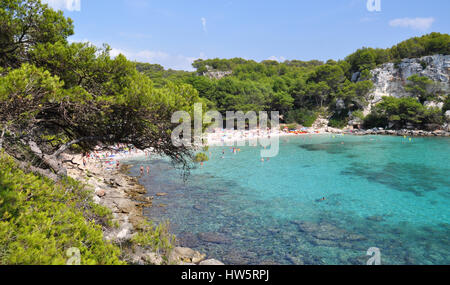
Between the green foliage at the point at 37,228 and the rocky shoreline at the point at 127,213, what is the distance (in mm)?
1597

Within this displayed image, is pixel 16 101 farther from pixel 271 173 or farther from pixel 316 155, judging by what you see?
pixel 316 155

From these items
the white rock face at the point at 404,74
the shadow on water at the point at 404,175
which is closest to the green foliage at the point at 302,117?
the white rock face at the point at 404,74

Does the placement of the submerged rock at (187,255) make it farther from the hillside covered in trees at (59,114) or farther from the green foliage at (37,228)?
the green foliage at (37,228)

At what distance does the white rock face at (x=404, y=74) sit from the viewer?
4828cm

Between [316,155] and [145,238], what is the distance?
25.1m

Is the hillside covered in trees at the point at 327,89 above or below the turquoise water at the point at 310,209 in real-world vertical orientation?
above

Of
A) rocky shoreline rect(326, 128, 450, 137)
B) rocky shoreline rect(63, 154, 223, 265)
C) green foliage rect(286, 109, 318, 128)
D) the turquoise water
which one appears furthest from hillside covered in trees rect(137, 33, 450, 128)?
rocky shoreline rect(63, 154, 223, 265)

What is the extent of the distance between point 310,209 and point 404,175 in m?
11.7

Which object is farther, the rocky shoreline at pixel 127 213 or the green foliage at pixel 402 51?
the green foliage at pixel 402 51

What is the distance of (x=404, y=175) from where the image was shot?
19.9 metres

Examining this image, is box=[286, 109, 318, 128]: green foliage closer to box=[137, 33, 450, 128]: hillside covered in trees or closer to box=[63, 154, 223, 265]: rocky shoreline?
box=[137, 33, 450, 128]: hillside covered in trees

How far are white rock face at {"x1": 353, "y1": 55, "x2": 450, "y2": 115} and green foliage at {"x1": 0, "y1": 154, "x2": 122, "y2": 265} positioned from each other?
5821 centimetres
